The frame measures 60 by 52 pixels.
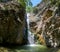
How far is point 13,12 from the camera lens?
25.8 meters

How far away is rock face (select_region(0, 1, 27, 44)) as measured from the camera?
81.5ft

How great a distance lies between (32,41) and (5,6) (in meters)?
7.74

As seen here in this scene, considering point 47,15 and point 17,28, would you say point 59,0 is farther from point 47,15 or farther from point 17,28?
point 47,15

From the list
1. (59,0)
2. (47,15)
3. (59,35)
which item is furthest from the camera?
→ (47,15)

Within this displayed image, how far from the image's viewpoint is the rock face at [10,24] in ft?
81.5

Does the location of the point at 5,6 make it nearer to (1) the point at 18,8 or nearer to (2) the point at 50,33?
(1) the point at 18,8

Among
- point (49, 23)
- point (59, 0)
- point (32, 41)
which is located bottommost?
point (32, 41)

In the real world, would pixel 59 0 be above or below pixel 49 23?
above

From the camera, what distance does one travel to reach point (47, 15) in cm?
3020

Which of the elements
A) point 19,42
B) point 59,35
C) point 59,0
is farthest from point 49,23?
point 59,0

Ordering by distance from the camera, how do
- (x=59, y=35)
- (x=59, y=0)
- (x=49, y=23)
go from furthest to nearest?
1. (x=49, y=23)
2. (x=59, y=35)
3. (x=59, y=0)

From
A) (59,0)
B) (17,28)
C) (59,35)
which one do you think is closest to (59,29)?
(59,35)

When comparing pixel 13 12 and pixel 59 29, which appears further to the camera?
pixel 13 12

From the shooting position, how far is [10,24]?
25.3m
